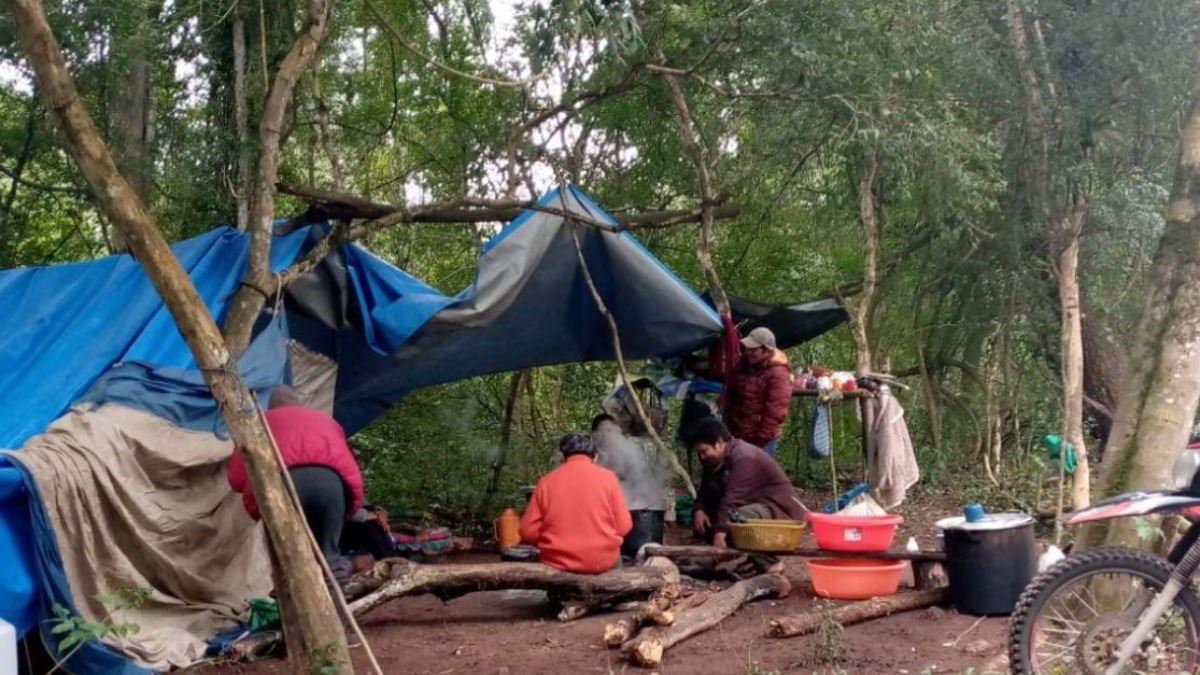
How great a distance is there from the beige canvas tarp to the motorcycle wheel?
329 centimetres

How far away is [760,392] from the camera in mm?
7277

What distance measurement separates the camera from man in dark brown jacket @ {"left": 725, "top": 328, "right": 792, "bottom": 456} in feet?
23.6

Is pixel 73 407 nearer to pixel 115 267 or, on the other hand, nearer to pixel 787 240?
pixel 115 267

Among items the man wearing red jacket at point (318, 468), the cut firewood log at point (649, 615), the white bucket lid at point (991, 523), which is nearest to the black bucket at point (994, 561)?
the white bucket lid at point (991, 523)

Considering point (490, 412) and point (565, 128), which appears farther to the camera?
point (490, 412)

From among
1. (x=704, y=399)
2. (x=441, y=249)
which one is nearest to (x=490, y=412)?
(x=441, y=249)

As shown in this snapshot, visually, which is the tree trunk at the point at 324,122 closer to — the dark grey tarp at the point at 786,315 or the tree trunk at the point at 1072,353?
the dark grey tarp at the point at 786,315

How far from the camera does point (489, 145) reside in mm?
8414

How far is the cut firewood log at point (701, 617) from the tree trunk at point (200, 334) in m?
1.33

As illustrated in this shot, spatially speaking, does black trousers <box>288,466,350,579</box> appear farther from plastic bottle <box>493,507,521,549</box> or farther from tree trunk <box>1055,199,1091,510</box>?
tree trunk <box>1055,199,1091,510</box>

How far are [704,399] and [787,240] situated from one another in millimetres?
2385

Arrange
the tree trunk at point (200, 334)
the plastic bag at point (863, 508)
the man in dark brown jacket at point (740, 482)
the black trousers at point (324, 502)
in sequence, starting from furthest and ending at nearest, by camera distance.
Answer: the man in dark brown jacket at point (740, 482)
the plastic bag at point (863, 508)
the black trousers at point (324, 502)
the tree trunk at point (200, 334)

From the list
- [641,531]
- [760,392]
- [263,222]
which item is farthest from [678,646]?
[760,392]

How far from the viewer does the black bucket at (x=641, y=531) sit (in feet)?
22.7
